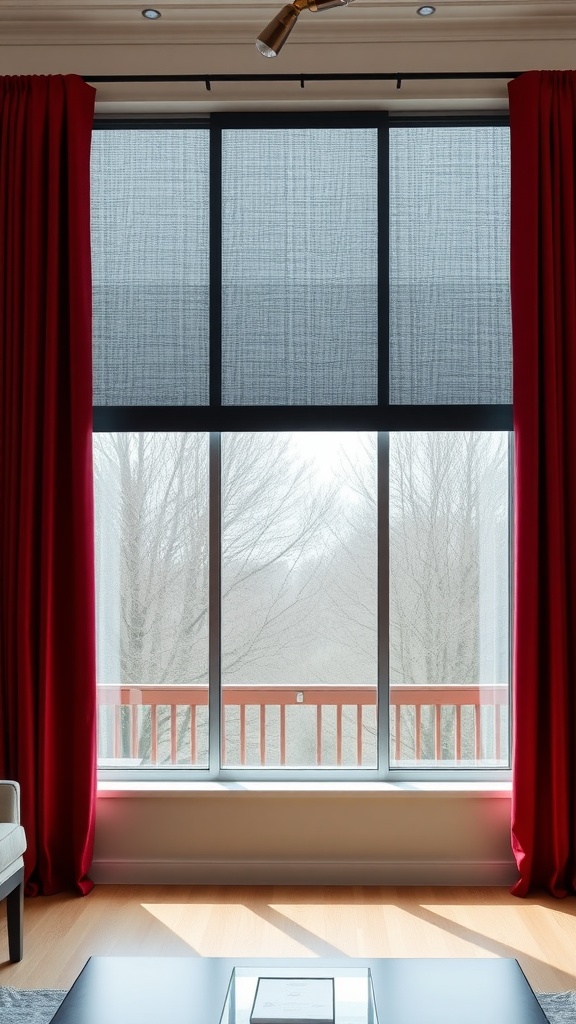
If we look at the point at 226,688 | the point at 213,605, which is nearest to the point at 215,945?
the point at 226,688

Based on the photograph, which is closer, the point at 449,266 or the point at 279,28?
the point at 279,28

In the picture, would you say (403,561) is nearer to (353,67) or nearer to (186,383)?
(186,383)

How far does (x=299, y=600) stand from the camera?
3502mm

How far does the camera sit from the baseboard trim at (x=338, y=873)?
3307 millimetres

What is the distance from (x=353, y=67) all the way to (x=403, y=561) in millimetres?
2000

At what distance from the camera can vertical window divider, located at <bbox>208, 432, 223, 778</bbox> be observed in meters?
3.46

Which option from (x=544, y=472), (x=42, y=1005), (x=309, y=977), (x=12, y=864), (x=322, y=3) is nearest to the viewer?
(x=322, y=3)

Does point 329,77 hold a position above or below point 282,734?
above

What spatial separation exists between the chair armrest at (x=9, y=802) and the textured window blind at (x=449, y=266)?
204 cm

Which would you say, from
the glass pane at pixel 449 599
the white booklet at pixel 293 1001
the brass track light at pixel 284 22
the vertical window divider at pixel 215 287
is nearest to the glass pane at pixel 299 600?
the glass pane at pixel 449 599

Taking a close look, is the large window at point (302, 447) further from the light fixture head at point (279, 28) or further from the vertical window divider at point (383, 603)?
the light fixture head at point (279, 28)

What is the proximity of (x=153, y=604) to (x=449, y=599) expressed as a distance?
124 cm

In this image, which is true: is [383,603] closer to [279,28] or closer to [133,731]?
[133,731]

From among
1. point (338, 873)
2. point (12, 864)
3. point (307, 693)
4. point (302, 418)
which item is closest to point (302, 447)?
point (302, 418)
